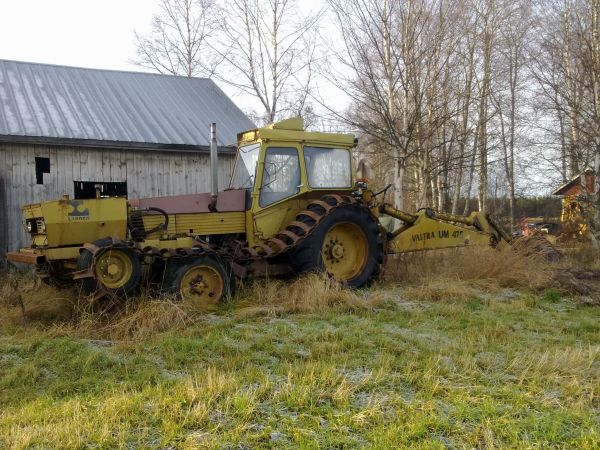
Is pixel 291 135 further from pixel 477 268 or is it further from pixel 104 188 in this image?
pixel 104 188

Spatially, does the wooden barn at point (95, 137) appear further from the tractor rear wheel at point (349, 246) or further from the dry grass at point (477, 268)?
the dry grass at point (477, 268)

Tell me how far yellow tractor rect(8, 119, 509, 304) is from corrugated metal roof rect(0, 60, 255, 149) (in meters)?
4.11

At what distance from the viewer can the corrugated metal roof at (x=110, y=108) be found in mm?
11482

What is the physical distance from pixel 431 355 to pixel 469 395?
0.93 meters

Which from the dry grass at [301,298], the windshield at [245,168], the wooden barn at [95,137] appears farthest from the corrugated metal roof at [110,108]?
the dry grass at [301,298]

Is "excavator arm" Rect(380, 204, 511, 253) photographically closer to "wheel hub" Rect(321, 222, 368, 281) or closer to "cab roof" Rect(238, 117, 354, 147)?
"wheel hub" Rect(321, 222, 368, 281)

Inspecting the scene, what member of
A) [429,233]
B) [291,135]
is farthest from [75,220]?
[429,233]

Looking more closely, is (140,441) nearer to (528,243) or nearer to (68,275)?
(68,275)

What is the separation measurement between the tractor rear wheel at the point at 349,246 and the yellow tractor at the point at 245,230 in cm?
2

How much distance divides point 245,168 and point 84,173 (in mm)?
4782

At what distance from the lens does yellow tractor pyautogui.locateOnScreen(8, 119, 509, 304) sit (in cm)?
699

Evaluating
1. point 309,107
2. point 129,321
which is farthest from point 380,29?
point 129,321

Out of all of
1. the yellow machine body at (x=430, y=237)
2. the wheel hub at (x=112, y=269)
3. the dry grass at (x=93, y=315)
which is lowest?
the dry grass at (x=93, y=315)

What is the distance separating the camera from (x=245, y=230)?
328 inches
